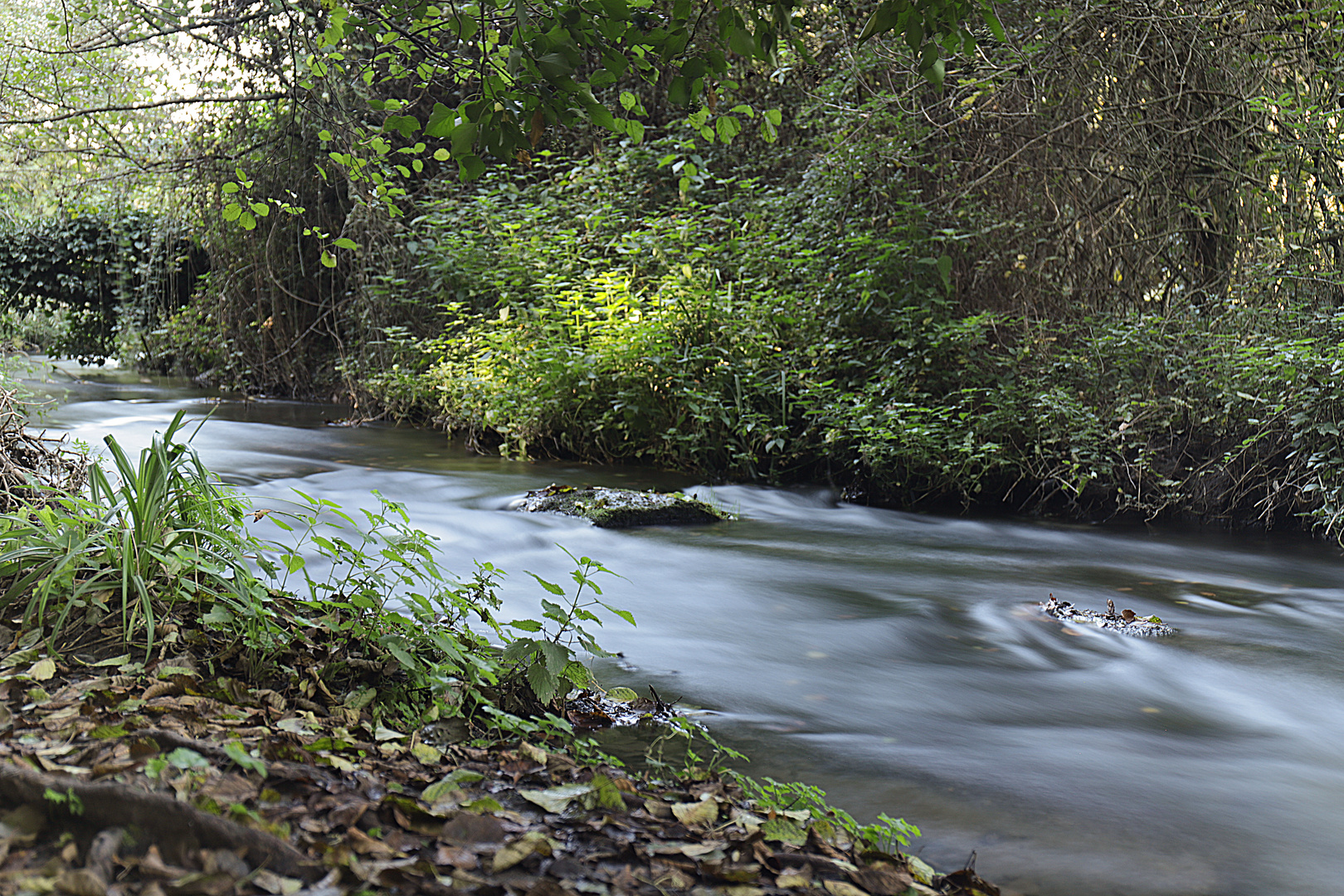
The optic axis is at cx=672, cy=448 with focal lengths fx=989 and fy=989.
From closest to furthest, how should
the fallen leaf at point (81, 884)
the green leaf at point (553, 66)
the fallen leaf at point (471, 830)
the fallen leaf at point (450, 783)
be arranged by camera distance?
1. the fallen leaf at point (81, 884)
2. the fallen leaf at point (471, 830)
3. the fallen leaf at point (450, 783)
4. the green leaf at point (553, 66)

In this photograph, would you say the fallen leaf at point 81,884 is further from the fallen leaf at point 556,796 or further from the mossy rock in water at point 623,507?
the mossy rock in water at point 623,507

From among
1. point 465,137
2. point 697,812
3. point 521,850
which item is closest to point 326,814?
point 521,850

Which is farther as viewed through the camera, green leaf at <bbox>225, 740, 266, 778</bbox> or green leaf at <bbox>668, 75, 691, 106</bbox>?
green leaf at <bbox>668, 75, 691, 106</bbox>

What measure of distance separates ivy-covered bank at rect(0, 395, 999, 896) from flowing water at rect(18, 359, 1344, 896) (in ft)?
1.45

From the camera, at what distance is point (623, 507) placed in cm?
704

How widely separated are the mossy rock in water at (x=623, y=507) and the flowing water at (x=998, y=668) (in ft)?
0.56

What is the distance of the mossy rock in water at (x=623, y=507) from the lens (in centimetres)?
699

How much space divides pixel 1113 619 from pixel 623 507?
332cm

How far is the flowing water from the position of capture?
2.90 m

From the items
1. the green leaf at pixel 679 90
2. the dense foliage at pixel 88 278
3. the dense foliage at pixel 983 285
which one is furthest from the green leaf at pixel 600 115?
the dense foliage at pixel 88 278

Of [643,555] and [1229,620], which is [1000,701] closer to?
[1229,620]

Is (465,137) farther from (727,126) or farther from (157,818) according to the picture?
(157,818)

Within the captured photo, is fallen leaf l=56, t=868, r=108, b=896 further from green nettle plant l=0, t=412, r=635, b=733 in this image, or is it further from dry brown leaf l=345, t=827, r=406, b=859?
green nettle plant l=0, t=412, r=635, b=733

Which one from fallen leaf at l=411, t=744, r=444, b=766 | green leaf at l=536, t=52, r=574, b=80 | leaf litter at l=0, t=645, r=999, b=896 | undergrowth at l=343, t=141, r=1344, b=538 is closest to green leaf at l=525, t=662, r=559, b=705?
leaf litter at l=0, t=645, r=999, b=896
